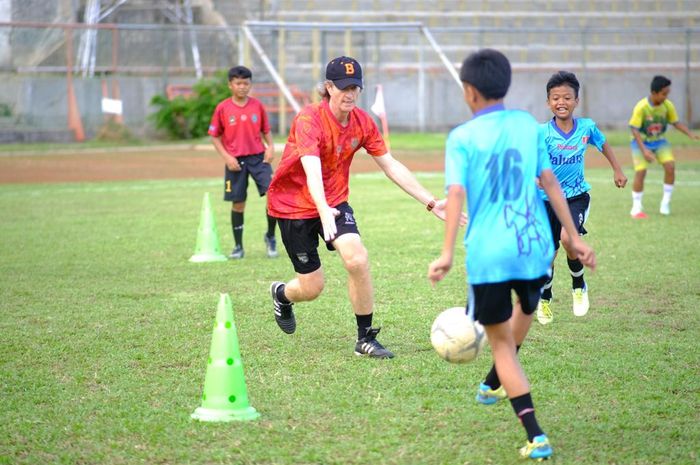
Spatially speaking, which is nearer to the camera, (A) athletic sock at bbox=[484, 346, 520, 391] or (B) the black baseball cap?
(A) athletic sock at bbox=[484, 346, 520, 391]

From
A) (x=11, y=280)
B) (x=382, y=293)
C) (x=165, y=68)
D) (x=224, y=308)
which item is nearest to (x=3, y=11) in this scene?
(x=165, y=68)

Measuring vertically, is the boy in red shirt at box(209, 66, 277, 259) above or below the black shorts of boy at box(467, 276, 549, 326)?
above

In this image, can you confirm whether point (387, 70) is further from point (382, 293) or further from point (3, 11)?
Result: point (382, 293)

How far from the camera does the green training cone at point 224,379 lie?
5316mm

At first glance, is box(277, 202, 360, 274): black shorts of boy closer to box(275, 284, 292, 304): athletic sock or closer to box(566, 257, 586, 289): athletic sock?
box(275, 284, 292, 304): athletic sock

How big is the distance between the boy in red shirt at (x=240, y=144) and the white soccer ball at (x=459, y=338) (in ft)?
21.7

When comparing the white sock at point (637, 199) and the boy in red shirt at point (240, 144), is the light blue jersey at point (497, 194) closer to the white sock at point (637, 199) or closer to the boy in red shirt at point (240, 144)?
the boy in red shirt at point (240, 144)

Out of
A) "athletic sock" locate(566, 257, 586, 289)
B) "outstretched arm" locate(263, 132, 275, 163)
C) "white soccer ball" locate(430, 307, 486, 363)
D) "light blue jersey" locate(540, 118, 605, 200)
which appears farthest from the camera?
"outstretched arm" locate(263, 132, 275, 163)

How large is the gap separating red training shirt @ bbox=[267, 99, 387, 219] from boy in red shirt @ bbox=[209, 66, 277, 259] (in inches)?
183

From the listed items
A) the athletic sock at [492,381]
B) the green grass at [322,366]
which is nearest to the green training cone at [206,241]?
the green grass at [322,366]

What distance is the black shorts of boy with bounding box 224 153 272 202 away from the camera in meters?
11.5

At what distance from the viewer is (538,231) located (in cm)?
465

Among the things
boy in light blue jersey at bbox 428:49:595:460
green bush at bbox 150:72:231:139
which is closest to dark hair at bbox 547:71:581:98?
boy in light blue jersey at bbox 428:49:595:460

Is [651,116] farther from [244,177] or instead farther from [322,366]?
[322,366]
